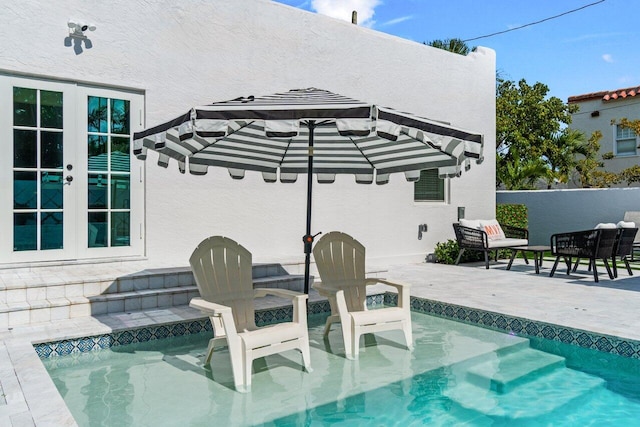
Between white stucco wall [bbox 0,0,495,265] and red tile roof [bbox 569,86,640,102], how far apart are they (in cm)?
1151

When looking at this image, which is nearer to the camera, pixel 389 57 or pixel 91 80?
pixel 91 80

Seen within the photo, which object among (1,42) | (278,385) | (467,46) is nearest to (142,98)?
(1,42)

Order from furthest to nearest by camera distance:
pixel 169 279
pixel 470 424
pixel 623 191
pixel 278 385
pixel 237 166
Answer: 1. pixel 623 191
2. pixel 169 279
3. pixel 237 166
4. pixel 278 385
5. pixel 470 424

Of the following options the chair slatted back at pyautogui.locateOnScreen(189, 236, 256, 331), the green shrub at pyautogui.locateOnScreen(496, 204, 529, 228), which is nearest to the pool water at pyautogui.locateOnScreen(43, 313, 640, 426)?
the chair slatted back at pyautogui.locateOnScreen(189, 236, 256, 331)

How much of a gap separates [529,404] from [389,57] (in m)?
8.88

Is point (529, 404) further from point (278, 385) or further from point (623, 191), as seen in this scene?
point (623, 191)

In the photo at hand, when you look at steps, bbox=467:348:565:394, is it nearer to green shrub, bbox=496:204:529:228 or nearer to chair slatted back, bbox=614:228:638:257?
chair slatted back, bbox=614:228:638:257

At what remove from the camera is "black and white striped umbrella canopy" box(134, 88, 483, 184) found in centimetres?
443

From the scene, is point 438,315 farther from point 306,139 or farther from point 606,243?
point 606,243

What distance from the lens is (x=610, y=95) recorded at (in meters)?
21.8

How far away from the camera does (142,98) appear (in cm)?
842

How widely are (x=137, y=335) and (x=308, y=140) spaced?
306 cm

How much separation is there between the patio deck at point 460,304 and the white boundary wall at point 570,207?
16.5ft

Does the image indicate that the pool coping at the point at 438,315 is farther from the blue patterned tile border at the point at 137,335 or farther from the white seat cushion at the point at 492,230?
the white seat cushion at the point at 492,230
